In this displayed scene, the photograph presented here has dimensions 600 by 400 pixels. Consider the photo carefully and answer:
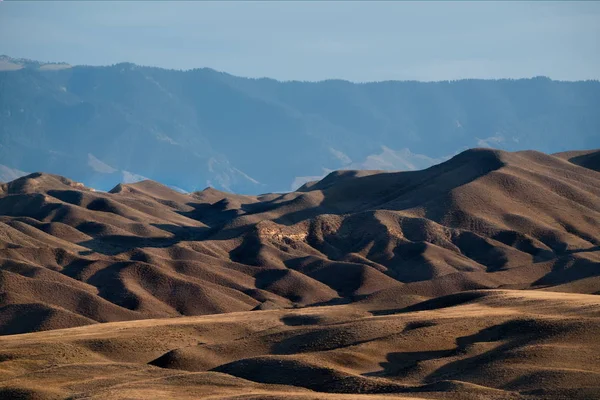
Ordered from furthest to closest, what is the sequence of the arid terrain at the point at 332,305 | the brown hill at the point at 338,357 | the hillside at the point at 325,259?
the hillside at the point at 325,259
the arid terrain at the point at 332,305
the brown hill at the point at 338,357

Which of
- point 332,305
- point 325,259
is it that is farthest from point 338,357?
point 325,259

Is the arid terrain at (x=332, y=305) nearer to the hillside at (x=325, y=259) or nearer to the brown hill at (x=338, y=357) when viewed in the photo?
the brown hill at (x=338, y=357)

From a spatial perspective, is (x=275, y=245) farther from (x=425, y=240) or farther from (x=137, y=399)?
(x=137, y=399)

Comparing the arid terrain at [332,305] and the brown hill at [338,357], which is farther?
the arid terrain at [332,305]

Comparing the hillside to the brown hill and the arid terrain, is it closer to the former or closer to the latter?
the arid terrain

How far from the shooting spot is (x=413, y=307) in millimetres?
114125

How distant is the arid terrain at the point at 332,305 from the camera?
232ft

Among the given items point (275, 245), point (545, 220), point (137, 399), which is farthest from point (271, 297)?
point (137, 399)

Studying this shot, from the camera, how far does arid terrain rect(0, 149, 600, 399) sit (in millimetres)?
70562

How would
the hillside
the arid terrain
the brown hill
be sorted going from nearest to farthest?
the brown hill → the arid terrain → the hillside

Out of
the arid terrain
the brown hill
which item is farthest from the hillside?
the brown hill

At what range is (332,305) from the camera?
433 feet

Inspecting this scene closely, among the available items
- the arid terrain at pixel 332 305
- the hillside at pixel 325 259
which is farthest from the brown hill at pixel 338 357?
the hillside at pixel 325 259

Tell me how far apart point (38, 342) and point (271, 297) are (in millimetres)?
59977
